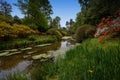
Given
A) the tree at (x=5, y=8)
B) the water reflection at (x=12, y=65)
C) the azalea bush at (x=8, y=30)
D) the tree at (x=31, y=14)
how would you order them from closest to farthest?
the water reflection at (x=12, y=65) < the azalea bush at (x=8, y=30) < the tree at (x=31, y=14) < the tree at (x=5, y=8)

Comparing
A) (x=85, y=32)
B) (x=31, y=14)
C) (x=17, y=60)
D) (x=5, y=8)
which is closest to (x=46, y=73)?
(x=17, y=60)

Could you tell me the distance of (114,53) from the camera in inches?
141

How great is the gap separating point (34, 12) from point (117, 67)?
902 inches

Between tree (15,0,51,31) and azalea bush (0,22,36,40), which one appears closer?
azalea bush (0,22,36,40)

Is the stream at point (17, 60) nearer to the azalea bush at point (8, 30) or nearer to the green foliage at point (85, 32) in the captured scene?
the azalea bush at point (8, 30)

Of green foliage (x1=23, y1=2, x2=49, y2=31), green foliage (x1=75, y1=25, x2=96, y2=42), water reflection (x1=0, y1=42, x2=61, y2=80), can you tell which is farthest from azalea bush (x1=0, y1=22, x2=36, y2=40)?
green foliage (x1=75, y1=25, x2=96, y2=42)

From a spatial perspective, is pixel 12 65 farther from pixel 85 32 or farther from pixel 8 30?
pixel 85 32

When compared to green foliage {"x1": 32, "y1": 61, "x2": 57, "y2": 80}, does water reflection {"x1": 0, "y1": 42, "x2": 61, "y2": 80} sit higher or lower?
lower

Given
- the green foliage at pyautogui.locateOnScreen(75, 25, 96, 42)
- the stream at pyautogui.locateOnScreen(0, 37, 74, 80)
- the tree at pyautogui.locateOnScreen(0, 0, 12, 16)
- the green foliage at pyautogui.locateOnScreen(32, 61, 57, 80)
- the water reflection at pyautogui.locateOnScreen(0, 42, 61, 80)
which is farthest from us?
the tree at pyautogui.locateOnScreen(0, 0, 12, 16)

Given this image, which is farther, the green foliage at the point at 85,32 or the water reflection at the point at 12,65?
the green foliage at the point at 85,32

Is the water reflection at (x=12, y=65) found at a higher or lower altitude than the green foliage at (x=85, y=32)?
lower

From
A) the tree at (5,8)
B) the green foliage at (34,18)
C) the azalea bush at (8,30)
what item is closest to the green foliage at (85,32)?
the azalea bush at (8,30)

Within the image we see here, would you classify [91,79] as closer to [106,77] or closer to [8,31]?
[106,77]

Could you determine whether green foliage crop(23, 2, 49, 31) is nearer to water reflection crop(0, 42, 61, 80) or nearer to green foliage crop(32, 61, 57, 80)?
water reflection crop(0, 42, 61, 80)
